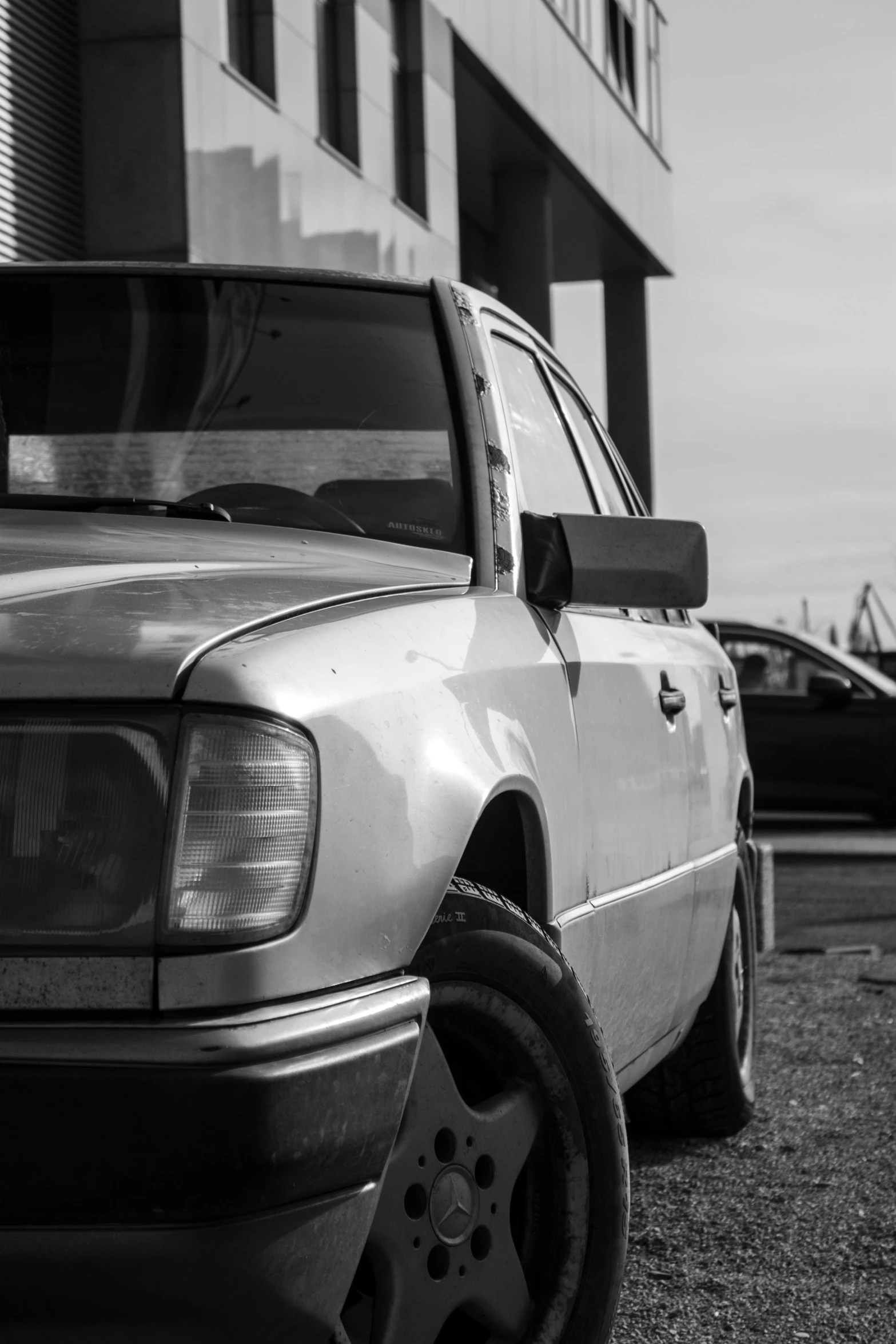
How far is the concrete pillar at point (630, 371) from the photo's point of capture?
31.0 m

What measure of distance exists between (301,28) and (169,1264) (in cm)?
1646

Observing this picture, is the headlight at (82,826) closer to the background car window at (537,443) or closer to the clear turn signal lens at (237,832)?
the clear turn signal lens at (237,832)

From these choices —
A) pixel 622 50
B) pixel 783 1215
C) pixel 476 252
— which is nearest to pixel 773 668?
pixel 783 1215

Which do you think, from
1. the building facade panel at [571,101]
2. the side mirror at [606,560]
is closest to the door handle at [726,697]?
the side mirror at [606,560]

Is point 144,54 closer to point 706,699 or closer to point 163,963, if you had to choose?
point 706,699

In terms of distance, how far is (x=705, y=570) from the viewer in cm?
316

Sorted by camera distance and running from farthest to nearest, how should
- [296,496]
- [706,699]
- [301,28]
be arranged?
[301,28]
[706,699]
[296,496]

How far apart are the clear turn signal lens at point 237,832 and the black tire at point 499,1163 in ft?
1.05

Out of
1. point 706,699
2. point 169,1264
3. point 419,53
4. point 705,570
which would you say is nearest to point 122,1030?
point 169,1264

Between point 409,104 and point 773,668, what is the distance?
321 inches

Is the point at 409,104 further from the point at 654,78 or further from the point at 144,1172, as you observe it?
the point at 144,1172

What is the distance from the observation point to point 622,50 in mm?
30219

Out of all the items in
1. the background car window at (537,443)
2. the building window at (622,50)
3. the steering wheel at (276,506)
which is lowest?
the steering wheel at (276,506)

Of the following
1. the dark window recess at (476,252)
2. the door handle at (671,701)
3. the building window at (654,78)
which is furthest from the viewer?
the building window at (654,78)
